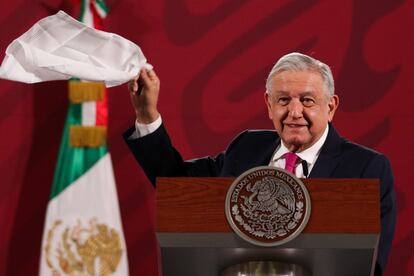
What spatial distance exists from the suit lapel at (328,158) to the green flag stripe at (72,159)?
2.25 metres

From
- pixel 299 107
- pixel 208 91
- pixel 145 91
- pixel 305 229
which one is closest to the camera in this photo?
pixel 305 229

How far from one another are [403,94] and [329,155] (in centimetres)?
249

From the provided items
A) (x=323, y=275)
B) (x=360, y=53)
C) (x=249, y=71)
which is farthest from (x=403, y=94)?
(x=323, y=275)

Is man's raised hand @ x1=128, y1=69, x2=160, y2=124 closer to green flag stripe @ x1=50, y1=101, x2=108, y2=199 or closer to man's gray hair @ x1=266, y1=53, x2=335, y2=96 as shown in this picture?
man's gray hair @ x1=266, y1=53, x2=335, y2=96

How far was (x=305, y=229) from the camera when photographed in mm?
1844

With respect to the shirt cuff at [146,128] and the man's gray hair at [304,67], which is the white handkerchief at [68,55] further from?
the man's gray hair at [304,67]

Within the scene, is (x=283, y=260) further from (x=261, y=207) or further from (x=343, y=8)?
(x=343, y=8)

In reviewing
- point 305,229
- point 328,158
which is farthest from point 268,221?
point 328,158

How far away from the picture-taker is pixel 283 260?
192cm

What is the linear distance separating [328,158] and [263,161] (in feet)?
0.75

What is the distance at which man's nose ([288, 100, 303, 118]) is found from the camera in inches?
98.9

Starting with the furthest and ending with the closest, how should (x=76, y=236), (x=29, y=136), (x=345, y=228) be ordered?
1. (x=29, y=136)
2. (x=76, y=236)
3. (x=345, y=228)

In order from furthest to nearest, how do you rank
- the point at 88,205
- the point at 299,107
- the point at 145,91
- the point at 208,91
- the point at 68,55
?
the point at 208,91 < the point at 88,205 < the point at 299,107 < the point at 145,91 < the point at 68,55

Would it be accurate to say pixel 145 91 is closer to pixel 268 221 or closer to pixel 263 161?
pixel 263 161
